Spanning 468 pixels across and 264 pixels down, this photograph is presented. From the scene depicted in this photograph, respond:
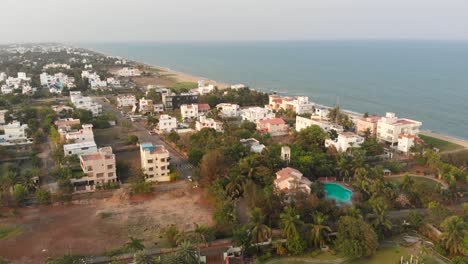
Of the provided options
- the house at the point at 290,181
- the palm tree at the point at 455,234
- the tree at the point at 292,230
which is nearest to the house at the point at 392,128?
the house at the point at 290,181

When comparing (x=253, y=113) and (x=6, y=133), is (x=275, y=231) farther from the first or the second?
Answer: (x=6, y=133)

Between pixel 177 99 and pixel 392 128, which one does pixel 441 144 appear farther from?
pixel 177 99

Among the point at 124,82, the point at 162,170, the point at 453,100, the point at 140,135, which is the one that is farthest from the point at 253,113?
the point at 124,82

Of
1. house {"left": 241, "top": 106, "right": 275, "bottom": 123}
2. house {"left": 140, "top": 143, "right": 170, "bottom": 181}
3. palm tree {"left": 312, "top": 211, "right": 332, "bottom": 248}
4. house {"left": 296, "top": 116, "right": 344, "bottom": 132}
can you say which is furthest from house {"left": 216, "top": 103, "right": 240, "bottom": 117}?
palm tree {"left": 312, "top": 211, "right": 332, "bottom": 248}

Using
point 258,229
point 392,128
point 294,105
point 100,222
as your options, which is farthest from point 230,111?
point 258,229

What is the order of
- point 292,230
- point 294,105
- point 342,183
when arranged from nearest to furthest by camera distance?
point 292,230
point 342,183
point 294,105

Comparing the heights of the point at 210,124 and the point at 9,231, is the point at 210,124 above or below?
above
